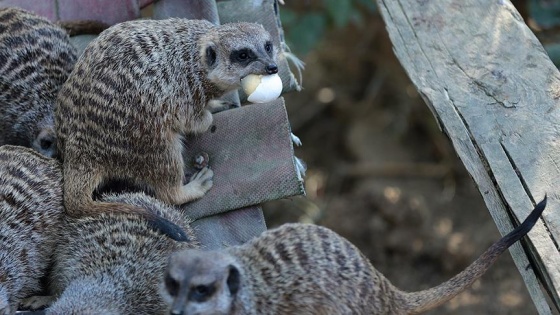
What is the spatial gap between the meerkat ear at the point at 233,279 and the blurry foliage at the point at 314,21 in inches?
88.0

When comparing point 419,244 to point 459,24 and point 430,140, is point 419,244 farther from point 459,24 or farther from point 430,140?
point 459,24

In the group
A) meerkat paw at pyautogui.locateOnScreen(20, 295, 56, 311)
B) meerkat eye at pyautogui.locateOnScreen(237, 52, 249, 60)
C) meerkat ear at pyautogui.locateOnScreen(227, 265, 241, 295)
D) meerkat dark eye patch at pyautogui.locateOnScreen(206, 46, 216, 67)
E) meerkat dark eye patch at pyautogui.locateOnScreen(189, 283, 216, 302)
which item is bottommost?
meerkat paw at pyautogui.locateOnScreen(20, 295, 56, 311)

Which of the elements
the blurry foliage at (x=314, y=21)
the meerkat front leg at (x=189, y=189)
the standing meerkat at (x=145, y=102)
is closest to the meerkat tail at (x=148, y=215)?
the standing meerkat at (x=145, y=102)

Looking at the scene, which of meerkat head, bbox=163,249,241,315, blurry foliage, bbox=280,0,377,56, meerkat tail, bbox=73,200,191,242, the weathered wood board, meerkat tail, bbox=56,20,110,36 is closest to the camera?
meerkat head, bbox=163,249,241,315

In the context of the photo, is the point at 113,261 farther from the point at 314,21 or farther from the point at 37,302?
the point at 314,21

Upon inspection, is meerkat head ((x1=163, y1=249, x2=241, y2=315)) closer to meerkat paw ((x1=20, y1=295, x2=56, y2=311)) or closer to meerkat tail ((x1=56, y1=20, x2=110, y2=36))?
meerkat paw ((x1=20, y1=295, x2=56, y2=311))

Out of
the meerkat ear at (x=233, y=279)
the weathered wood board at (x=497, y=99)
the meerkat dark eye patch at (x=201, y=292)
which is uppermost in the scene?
the meerkat dark eye patch at (x=201, y=292)

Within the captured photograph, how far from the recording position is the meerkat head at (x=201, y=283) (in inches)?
92.0

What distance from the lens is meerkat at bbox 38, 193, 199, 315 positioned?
275 cm

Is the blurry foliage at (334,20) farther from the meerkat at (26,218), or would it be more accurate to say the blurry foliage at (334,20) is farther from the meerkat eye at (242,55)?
the meerkat at (26,218)

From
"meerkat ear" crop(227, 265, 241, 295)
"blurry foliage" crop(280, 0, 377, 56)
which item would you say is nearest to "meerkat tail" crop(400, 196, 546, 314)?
"meerkat ear" crop(227, 265, 241, 295)

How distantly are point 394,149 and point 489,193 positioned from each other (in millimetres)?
2973

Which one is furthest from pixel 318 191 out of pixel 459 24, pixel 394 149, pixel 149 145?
pixel 149 145

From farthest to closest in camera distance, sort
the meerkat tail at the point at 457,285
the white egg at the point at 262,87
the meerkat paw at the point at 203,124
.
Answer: the meerkat paw at the point at 203,124
the white egg at the point at 262,87
the meerkat tail at the point at 457,285
